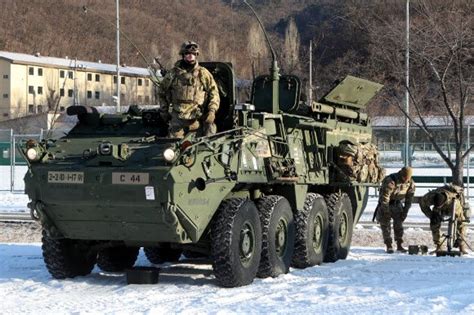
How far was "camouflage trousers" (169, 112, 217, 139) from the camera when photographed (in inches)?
405

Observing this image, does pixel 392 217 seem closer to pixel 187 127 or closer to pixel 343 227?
pixel 343 227

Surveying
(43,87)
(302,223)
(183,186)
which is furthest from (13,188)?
(43,87)

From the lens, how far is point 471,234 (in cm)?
1634

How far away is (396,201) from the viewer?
14.1 meters

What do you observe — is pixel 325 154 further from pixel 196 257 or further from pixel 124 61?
pixel 124 61

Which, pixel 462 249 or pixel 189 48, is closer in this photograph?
pixel 189 48

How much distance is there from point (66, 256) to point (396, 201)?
571cm

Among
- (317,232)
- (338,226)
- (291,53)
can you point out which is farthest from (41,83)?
(317,232)

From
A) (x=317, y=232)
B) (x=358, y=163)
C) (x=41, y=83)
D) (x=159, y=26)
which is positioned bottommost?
(x=317, y=232)

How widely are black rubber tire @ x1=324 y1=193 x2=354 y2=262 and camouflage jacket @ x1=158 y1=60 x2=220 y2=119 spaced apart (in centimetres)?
323

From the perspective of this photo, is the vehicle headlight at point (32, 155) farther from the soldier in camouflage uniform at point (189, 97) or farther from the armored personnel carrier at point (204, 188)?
the soldier in camouflage uniform at point (189, 97)

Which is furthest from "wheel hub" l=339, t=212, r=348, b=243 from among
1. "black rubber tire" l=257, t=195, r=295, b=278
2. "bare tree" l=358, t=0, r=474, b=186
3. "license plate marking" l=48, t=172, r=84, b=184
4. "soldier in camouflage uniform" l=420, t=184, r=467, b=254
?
"bare tree" l=358, t=0, r=474, b=186

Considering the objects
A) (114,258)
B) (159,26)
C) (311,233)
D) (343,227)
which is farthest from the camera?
(159,26)

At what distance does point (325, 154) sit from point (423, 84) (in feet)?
46.2
